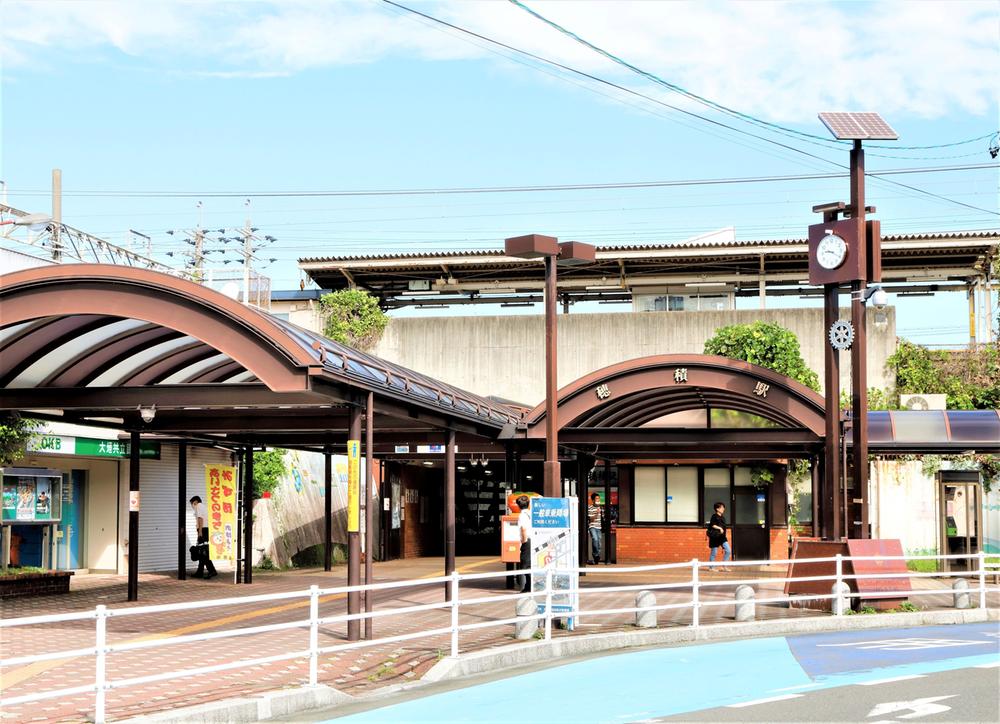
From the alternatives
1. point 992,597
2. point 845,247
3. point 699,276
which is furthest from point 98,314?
point 699,276

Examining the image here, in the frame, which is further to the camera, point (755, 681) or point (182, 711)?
point (755, 681)

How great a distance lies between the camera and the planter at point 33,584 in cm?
2034

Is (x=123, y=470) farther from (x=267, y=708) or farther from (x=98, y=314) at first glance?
(x=267, y=708)

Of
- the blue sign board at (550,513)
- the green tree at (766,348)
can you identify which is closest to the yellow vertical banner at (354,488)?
the blue sign board at (550,513)

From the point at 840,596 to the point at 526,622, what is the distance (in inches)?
237

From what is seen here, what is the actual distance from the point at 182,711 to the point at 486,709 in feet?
8.56

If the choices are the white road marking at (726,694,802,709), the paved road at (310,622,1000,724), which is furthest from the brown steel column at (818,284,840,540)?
the white road marking at (726,694,802,709)

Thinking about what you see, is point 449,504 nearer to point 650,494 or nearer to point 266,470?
point 266,470

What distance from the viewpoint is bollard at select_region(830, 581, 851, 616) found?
1805 cm

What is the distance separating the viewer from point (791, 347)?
36.3 meters

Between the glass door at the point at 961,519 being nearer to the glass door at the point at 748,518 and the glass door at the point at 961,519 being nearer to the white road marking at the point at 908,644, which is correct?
the glass door at the point at 748,518

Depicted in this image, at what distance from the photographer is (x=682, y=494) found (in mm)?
34031

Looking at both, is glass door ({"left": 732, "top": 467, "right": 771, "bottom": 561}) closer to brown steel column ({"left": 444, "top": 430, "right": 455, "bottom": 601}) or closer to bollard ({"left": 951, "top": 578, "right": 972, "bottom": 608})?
bollard ({"left": 951, "top": 578, "right": 972, "bottom": 608})

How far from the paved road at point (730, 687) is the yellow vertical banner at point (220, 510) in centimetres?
1098
